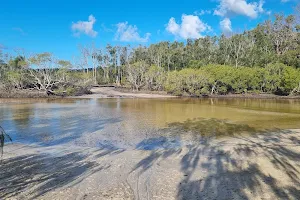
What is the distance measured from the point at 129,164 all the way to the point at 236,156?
14.4 ft

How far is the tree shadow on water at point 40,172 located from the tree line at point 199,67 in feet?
163

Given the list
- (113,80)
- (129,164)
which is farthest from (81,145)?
(113,80)

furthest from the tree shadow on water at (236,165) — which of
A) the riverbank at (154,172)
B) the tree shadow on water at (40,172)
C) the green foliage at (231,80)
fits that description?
the green foliage at (231,80)

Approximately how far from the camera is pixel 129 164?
9336mm

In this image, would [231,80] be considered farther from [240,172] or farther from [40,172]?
[40,172]

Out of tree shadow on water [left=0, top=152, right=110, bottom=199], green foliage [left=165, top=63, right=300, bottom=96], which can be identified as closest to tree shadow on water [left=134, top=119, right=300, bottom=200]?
tree shadow on water [left=0, top=152, right=110, bottom=199]

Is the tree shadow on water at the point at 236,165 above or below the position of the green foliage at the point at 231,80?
below

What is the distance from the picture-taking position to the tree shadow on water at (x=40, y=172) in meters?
6.83

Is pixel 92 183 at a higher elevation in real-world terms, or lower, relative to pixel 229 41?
lower

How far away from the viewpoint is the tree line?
2277 inches

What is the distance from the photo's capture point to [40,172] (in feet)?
27.2

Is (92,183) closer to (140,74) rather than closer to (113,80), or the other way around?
(140,74)

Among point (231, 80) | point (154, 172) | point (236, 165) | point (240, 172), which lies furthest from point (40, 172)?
point (231, 80)

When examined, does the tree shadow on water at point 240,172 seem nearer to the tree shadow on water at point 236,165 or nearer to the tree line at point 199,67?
the tree shadow on water at point 236,165
